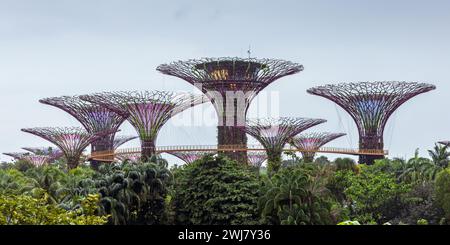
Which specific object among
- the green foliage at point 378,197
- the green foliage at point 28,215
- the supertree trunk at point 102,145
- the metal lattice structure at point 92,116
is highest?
the metal lattice structure at point 92,116

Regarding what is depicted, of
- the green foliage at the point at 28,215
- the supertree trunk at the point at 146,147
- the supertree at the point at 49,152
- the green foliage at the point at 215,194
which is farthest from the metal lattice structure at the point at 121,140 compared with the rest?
the green foliage at the point at 28,215

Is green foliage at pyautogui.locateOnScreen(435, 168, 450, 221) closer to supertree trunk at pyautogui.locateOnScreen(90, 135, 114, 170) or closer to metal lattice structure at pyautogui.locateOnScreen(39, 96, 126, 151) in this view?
metal lattice structure at pyautogui.locateOnScreen(39, 96, 126, 151)

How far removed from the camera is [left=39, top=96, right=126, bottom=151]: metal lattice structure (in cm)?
5181

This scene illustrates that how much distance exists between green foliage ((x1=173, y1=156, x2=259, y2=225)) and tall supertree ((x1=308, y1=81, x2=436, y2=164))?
23498mm

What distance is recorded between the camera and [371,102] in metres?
46.8

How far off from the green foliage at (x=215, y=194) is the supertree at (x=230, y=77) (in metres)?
17.2

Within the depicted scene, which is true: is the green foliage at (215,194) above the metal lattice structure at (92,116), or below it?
below

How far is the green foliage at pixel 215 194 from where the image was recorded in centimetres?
2362

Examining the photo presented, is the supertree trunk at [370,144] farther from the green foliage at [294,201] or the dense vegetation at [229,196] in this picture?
the green foliage at [294,201]

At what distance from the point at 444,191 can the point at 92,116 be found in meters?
37.5

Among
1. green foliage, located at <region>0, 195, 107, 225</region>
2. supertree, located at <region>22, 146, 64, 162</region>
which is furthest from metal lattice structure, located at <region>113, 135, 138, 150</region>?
green foliage, located at <region>0, 195, 107, 225</region>

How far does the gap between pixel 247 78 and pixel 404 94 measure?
14.5m
